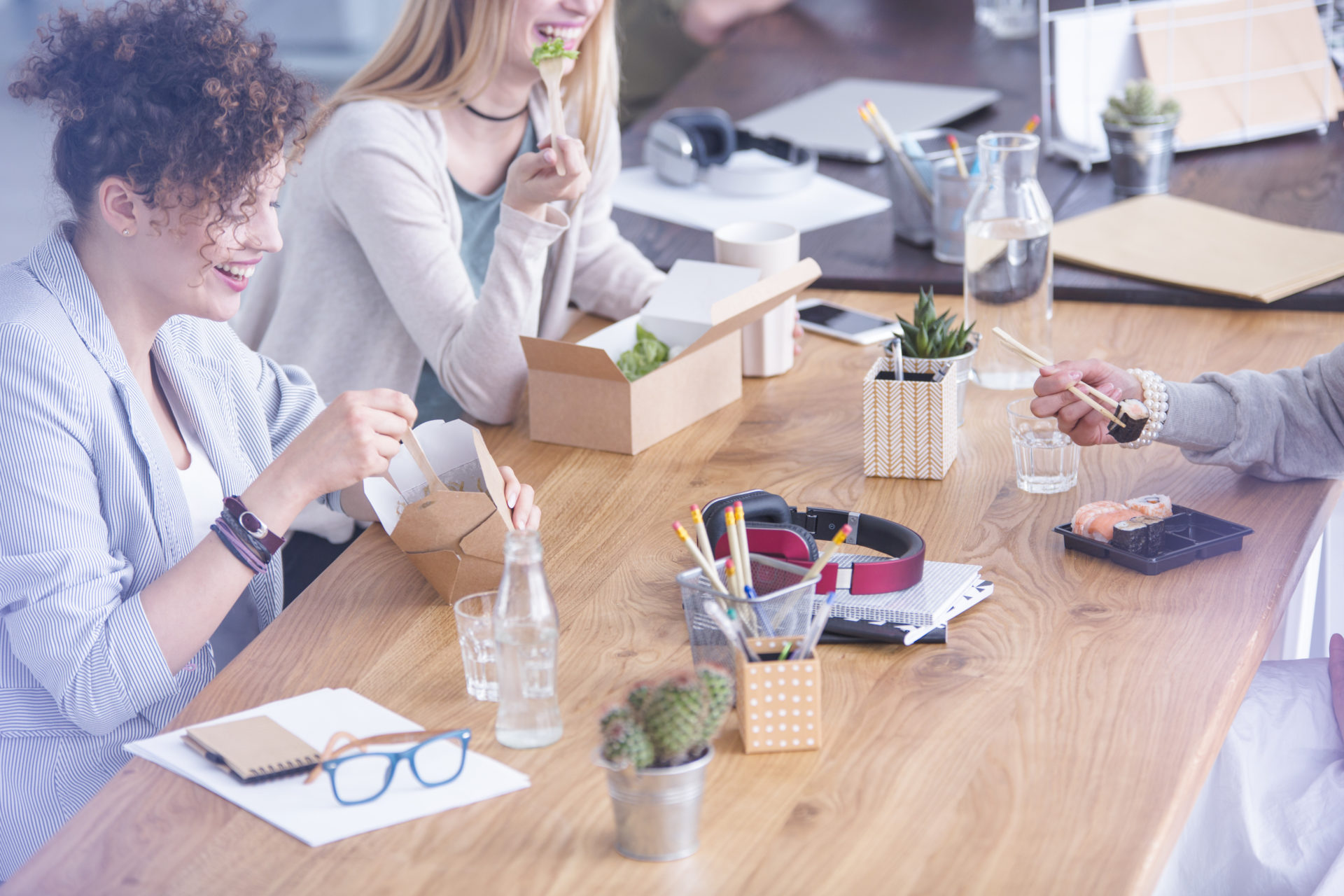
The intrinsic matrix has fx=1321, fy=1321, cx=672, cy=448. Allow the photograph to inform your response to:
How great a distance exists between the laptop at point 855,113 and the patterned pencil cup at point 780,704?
1.78m

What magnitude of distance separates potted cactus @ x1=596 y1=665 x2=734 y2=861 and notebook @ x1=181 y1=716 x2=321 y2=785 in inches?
11.2

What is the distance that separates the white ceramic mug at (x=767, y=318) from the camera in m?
1.85

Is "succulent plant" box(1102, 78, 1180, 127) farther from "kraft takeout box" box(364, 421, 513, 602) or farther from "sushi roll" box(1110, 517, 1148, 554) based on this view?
"kraft takeout box" box(364, 421, 513, 602)

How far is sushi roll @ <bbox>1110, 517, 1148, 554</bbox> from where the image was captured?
1.32 m

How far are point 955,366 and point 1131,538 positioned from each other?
360 mm

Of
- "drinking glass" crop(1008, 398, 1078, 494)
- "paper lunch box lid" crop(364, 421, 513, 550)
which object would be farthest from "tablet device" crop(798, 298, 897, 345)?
"paper lunch box lid" crop(364, 421, 513, 550)

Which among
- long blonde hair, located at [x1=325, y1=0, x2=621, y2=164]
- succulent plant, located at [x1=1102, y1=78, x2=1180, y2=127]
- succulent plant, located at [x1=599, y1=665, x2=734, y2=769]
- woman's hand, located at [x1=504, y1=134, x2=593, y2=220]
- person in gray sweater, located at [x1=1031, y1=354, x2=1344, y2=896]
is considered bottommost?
person in gray sweater, located at [x1=1031, y1=354, x2=1344, y2=896]

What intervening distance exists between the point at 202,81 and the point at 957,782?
0.95 meters

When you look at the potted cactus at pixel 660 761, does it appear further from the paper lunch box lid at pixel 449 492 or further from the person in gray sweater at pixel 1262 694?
the person in gray sweater at pixel 1262 694

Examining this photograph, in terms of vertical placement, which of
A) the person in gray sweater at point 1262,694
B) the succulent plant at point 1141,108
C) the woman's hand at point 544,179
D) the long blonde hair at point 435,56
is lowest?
the person in gray sweater at point 1262,694

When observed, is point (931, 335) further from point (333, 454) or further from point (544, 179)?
point (333, 454)

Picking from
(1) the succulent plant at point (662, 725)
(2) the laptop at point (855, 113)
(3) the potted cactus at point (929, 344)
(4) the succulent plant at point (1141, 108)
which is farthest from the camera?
(2) the laptop at point (855, 113)

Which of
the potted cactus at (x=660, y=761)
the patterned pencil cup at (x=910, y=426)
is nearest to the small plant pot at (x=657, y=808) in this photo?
the potted cactus at (x=660, y=761)

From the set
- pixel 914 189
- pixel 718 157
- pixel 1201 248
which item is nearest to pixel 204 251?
pixel 914 189
